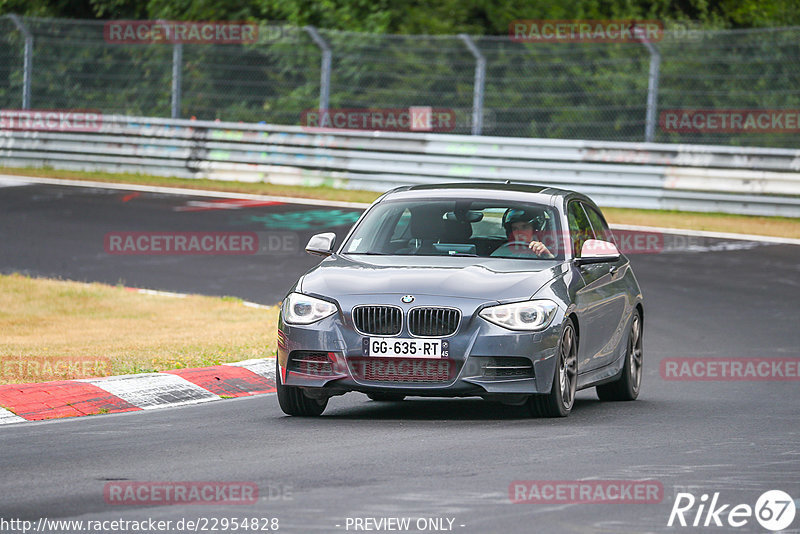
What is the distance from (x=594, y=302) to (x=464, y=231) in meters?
1.00

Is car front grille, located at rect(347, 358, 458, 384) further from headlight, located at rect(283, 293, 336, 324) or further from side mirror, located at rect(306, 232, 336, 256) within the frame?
side mirror, located at rect(306, 232, 336, 256)

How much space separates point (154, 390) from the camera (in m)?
10.2

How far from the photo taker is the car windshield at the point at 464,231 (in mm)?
9938

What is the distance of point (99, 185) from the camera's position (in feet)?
91.4

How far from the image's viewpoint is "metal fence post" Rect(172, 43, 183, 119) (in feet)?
93.7

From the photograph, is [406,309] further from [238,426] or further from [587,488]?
[587,488]

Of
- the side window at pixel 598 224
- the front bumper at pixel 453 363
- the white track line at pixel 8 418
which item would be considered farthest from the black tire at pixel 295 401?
the side window at pixel 598 224

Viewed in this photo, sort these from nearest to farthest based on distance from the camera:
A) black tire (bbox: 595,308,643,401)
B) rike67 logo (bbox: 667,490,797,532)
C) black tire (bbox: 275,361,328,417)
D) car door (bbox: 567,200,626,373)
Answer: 1. rike67 logo (bbox: 667,490,797,532)
2. black tire (bbox: 275,361,328,417)
3. car door (bbox: 567,200,626,373)
4. black tire (bbox: 595,308,643,401)

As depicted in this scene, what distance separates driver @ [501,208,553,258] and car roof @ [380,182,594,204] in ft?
0.58

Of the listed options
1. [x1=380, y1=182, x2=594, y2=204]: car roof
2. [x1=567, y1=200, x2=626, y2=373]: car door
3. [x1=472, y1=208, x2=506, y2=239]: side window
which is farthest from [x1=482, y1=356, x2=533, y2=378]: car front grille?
[x1=380, y1=182, x2=594, y2=204]: car roof

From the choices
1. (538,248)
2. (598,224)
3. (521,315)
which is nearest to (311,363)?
(521,315)

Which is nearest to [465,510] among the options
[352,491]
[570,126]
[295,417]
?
[352,491]

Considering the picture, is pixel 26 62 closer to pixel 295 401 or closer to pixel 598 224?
pixel 598 224

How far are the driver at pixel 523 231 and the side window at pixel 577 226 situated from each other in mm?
248
